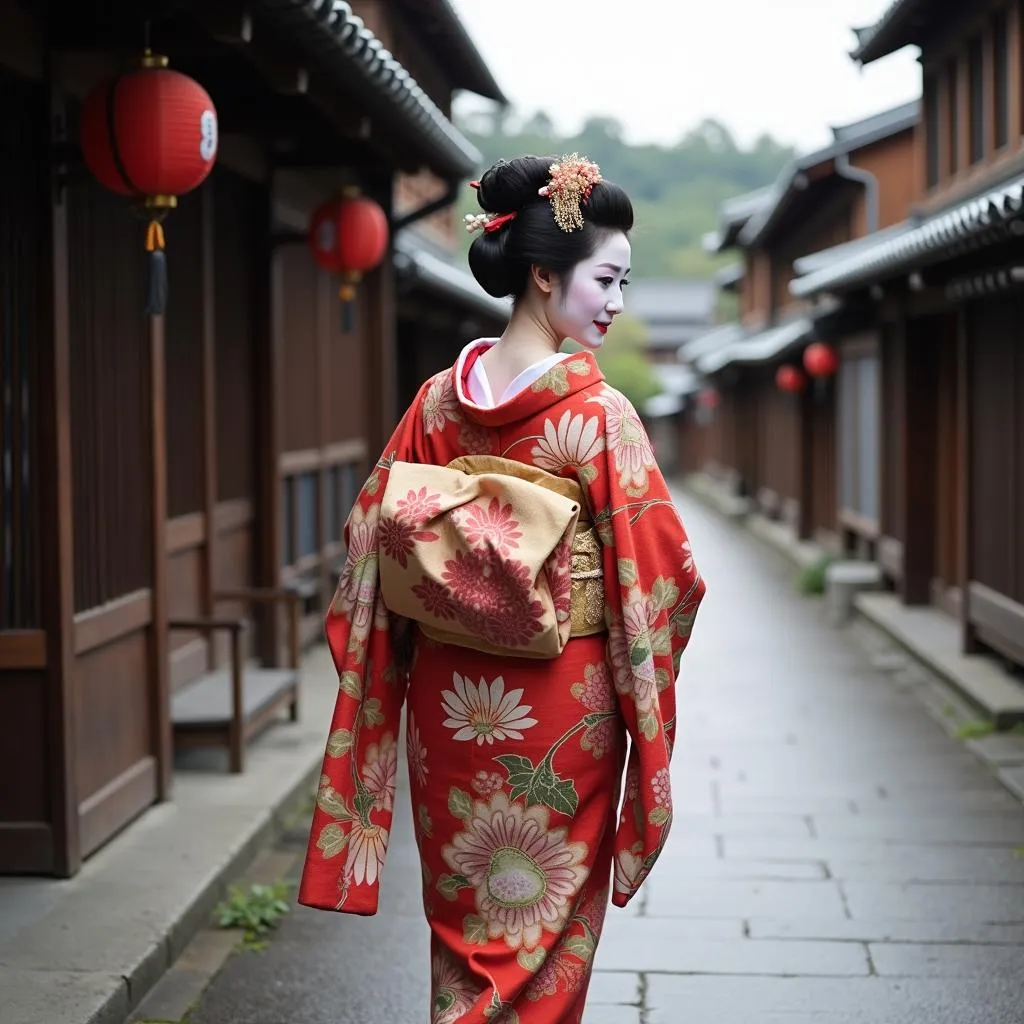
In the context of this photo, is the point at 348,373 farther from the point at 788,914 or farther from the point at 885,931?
the point at 885,931

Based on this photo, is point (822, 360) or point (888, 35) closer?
point (888, 35)

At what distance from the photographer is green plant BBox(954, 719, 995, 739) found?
941cm

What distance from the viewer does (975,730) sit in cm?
946

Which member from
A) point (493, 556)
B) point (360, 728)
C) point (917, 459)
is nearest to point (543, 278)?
point (493, 556)

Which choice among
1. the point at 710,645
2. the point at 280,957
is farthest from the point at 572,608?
the point at 710,645

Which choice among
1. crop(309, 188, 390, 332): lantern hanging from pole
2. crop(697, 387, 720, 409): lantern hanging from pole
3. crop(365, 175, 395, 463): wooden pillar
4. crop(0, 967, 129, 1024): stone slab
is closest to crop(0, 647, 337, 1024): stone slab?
crop(0, 967, 129, 1024): stone slab

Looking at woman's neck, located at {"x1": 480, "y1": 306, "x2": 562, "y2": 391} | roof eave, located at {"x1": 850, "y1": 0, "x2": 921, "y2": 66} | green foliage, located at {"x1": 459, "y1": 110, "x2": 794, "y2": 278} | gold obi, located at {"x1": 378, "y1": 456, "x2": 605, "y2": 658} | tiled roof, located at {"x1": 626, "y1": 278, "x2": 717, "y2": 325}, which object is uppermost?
green foliage, located at {"x1": 459, "y1": 110, "x2": 794, "y2": 278}

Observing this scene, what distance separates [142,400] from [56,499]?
1.31 metres

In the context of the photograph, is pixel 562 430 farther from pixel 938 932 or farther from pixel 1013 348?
pixel 1013 348

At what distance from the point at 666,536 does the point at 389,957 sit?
2556mm

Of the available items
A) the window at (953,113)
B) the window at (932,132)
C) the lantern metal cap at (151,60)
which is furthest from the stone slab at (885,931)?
the window at (932,132)

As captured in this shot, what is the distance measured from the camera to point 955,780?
27.6 feet

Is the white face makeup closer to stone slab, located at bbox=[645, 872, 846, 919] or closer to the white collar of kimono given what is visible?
the white collar of kimono

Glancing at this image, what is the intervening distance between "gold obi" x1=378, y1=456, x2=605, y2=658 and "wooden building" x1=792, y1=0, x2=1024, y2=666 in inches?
188
